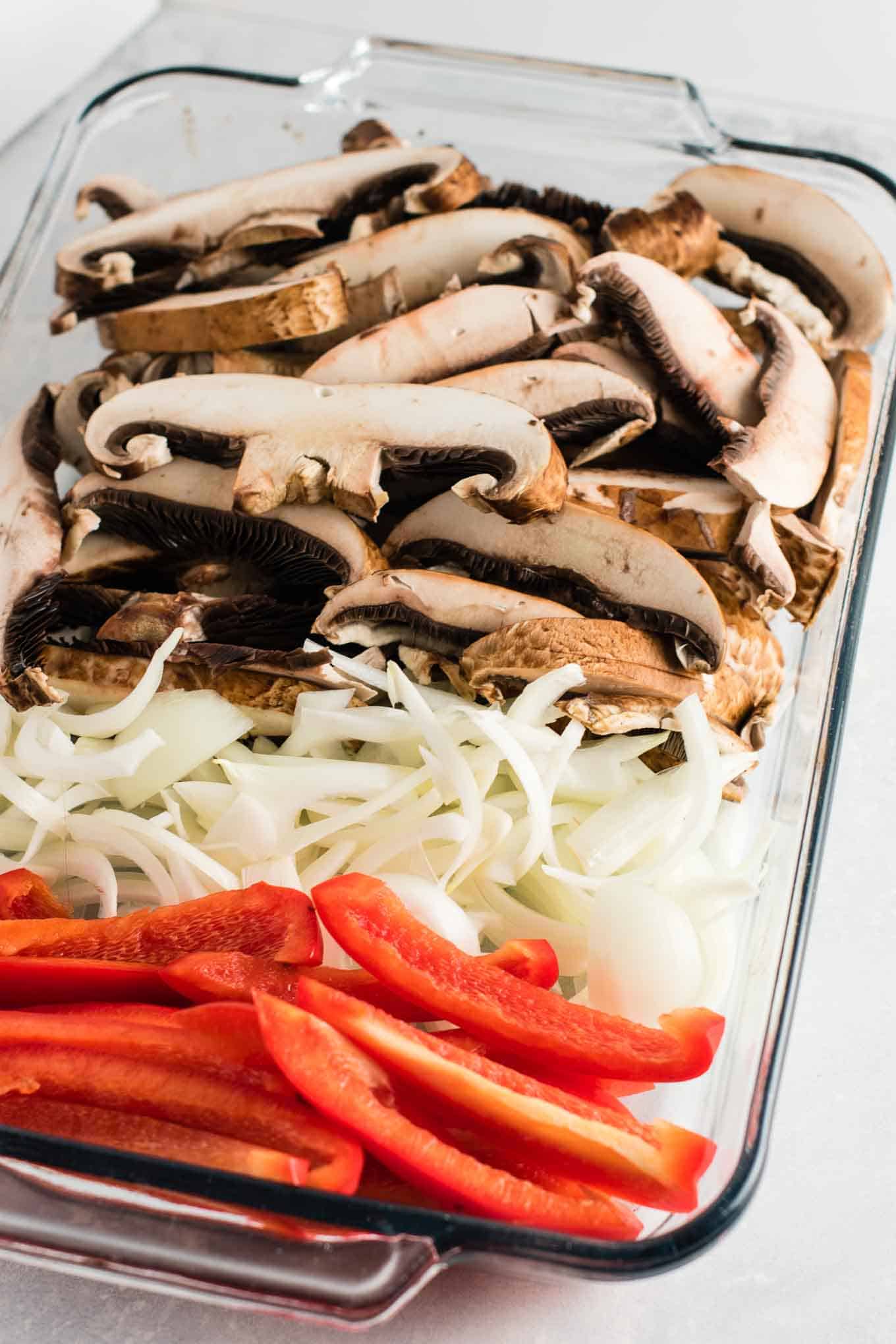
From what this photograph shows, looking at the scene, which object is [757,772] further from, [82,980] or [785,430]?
[82,980]

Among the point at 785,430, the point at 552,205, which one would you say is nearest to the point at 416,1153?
the point at 785,430

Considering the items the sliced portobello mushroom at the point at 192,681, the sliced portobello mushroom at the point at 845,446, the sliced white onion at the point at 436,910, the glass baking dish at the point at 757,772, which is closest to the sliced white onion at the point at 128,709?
the sliced portobello mushroom at the point at 192,681

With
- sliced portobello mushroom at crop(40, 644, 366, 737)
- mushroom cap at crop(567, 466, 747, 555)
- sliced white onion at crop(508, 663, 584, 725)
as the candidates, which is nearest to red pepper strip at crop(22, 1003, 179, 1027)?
sliced portobello mushroom at crop(40, 644, 366, 737)

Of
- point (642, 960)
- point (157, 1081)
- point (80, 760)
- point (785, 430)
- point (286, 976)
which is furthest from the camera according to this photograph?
point (785, 430)

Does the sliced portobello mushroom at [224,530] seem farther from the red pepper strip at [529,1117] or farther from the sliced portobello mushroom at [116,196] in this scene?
the sliced portobello mushroom at [116,196]

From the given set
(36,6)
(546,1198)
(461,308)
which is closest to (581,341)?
(461,308)
